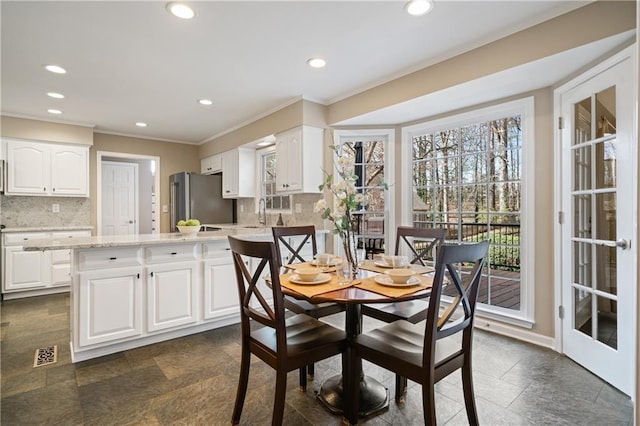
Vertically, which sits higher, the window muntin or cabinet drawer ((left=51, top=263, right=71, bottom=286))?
the window muntin

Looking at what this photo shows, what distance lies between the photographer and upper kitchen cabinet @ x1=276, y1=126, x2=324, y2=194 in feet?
12.7

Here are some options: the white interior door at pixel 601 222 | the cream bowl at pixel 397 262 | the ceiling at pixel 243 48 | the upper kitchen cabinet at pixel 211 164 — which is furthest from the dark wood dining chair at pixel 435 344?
the upper kitchen cabinet at pixel 211 164

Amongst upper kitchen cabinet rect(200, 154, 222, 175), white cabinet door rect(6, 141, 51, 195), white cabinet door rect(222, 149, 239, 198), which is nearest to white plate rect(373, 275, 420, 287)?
white cabinet door rect(222, 149, 239, 198)

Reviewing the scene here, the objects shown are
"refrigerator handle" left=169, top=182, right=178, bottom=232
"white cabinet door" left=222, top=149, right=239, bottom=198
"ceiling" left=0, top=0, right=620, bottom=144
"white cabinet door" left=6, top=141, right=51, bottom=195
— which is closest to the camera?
"ceiling" left=0, top=0, right=620, bottom=144

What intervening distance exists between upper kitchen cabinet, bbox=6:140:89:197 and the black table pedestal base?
16.1 feet

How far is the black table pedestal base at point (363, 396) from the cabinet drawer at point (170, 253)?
1681 millimetres

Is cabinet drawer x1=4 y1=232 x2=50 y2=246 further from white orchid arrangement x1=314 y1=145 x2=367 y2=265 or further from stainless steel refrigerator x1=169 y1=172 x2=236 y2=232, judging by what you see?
white orchid arrangement x1=314 y1=145 x2=367 y2=265

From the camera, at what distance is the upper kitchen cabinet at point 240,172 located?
524 centimetres

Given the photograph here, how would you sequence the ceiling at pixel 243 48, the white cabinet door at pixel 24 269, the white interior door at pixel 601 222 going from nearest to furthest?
the white interior door at pixel 601 222 < the ceiling at pixel 243 48 < the white cabinet door at pixel 24 269

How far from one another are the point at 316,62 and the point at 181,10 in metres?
1.18

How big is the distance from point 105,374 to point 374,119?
3418 mm

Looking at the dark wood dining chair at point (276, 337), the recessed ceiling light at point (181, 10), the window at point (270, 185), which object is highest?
the recessed ceiling light at point (181, 10)

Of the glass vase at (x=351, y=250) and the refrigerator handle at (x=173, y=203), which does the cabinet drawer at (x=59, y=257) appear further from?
the glass vase at (x=351, y=250)

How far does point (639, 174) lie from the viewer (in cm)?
127
